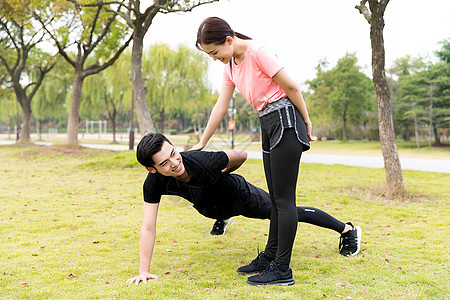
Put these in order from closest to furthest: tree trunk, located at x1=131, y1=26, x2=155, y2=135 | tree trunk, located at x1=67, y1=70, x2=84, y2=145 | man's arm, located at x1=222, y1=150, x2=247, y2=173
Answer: man's arm, located at x1=222, y1=150, x2=247, y2=173
tree trunk, located at x1=131, y1=26, x2=155, y2=135
tree trunk, located at x1=67, y1=70, x2=84, y2=145

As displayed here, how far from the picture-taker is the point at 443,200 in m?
5.89

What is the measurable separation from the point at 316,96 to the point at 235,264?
1256 inches

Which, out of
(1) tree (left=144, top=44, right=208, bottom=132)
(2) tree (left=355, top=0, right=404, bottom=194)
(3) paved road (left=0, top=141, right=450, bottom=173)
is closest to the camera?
(2) tree (left=355, top=0, right=404, bottom=194)

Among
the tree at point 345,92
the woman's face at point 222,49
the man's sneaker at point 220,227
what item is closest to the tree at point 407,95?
the tree at point 345,92

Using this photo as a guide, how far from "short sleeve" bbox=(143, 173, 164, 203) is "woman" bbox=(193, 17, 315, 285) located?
74 cm

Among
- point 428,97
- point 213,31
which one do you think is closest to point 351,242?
point 213,31

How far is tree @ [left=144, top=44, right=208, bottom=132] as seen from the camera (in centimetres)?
2511

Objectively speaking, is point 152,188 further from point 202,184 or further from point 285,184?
point 285,184

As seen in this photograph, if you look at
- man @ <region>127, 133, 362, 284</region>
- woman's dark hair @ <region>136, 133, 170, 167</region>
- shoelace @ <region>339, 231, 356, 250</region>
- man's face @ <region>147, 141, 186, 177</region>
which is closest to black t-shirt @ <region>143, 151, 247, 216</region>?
man @ <region>127, 133, 362, 284</region>

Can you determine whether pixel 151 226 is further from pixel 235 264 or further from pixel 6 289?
pixel 6 289

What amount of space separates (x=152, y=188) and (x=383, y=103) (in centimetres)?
469

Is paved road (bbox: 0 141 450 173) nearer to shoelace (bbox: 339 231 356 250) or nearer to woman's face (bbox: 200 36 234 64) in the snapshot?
shoelace (bbox: 339 231 356 250)

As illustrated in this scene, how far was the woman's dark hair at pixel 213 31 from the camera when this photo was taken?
227 cm

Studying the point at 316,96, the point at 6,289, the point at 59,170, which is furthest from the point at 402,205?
the point at 316,96
